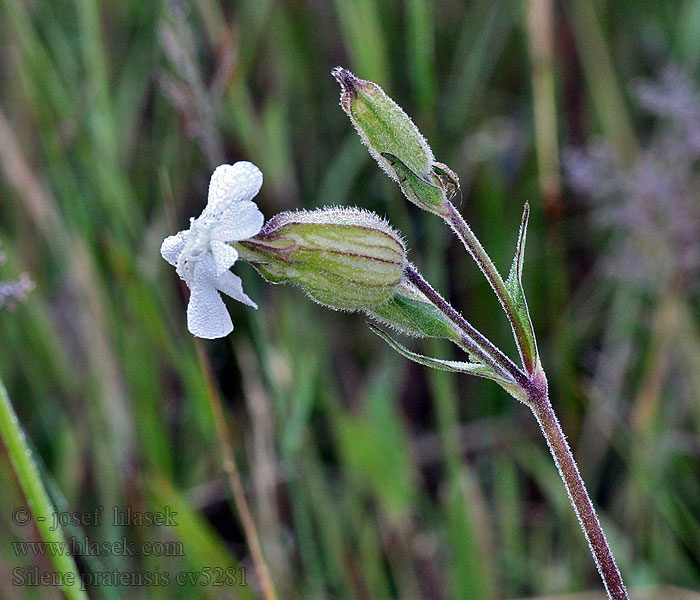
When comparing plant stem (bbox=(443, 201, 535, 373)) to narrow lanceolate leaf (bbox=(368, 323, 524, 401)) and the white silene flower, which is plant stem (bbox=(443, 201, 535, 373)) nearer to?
narrow lanceolate leaf (bbox=(368, 323, 524, 401))

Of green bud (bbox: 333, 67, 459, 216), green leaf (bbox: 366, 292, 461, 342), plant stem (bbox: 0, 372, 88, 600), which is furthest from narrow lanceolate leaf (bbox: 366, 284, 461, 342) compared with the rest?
plant stem (bbox: 0, 372, 88, 600)

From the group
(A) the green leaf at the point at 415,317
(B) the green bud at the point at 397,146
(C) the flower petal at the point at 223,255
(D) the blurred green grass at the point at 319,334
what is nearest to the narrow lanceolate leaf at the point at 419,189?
(B) the green bud at the point at 397,146

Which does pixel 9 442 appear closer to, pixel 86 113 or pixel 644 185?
pixel 86 113

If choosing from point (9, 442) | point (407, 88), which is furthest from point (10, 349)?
point (407, 88)

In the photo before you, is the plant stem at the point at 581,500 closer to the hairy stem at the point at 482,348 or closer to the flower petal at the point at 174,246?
the hairy stem at the point at 482,348

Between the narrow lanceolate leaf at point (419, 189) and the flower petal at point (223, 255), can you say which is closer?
the flower petal at point (223, 255)

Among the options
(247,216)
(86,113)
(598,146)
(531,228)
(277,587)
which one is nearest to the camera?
(247,216)
